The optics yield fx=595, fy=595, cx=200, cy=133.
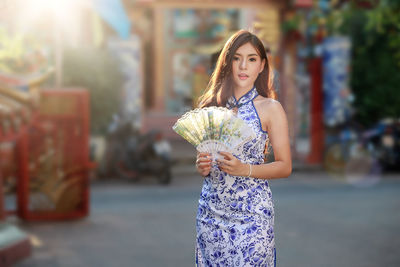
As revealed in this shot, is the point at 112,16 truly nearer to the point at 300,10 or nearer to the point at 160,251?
the point at 300,10

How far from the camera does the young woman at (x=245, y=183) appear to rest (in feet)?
9.89

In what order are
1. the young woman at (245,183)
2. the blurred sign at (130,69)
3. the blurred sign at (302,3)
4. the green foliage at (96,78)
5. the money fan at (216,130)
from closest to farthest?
1. the money fan at (216,130)
2. the young woman at (245,183)
3. the green foliage at (96,78)
4. the blurred sign at (130,69)
5. the blurred sign at (302,3)

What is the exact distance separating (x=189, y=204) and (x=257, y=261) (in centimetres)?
649

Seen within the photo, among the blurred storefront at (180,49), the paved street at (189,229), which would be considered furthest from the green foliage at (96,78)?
the blurred storefront at (180,49)

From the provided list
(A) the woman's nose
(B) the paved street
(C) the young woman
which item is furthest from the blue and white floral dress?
(B) the paved street

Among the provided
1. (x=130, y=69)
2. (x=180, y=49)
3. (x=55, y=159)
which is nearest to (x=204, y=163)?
(x=55, y=159)

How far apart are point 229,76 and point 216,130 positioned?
46cm

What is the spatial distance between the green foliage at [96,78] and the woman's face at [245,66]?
9604mm

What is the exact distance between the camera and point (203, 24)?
22.0 m

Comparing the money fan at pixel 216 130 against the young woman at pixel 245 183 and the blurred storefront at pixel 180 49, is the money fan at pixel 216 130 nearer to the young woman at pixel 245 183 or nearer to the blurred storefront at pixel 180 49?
the young woman at pixel 245 183

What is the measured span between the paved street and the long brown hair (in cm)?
296

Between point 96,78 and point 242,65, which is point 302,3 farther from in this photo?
point 242,65

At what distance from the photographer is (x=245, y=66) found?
310cm

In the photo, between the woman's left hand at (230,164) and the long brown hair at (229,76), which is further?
the long brown hair at (229,76)
